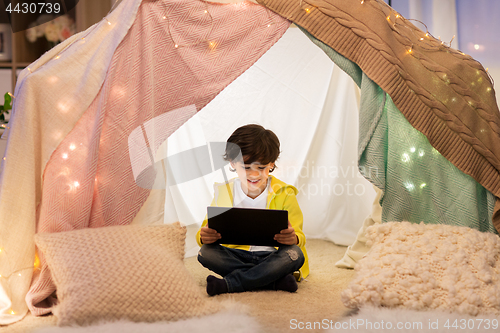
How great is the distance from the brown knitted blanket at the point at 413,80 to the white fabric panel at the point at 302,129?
520mm

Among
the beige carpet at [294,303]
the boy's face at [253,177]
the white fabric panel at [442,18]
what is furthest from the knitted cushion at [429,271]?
the white fabric panel at [442,18]

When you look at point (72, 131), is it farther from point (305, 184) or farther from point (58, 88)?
point (305, 184)

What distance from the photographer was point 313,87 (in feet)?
6.31

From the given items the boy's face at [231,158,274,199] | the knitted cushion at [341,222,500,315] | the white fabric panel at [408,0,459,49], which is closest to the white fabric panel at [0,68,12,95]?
the boy's face at [231,158,274,199]

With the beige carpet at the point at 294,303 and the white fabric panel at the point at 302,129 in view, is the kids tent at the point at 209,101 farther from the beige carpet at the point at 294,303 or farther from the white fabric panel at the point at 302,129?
the white fabric panel at the point at 302,129

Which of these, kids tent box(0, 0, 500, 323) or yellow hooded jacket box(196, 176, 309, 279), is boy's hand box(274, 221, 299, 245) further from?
kids tent box(0, 0, 500, 323)

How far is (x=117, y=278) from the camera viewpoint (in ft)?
3.25

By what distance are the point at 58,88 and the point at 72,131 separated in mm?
131

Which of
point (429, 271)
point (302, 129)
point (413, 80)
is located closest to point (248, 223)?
point (429, 271)

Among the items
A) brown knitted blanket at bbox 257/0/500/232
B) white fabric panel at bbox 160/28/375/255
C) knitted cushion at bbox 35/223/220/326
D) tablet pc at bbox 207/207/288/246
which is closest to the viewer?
knitted cushion at bbox 35/223/220/326

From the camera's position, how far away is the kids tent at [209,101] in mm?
1154

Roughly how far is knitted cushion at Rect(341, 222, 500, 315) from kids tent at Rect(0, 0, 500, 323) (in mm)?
138

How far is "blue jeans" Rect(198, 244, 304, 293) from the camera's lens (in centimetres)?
119

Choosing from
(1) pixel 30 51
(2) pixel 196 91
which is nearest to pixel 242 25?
(2) pixel 196 91
